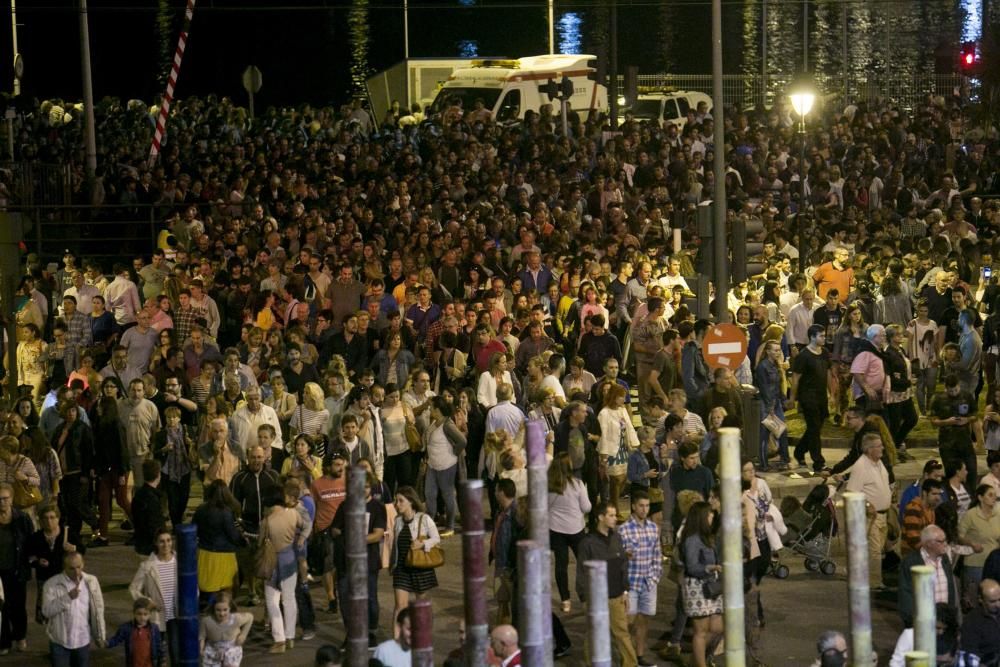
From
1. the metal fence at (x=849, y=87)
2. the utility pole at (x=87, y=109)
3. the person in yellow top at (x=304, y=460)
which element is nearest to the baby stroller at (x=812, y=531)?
the person in yellow top at (x=304, y=460)

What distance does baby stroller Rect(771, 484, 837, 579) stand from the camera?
16828 millimetres

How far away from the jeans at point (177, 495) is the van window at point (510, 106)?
20538mm

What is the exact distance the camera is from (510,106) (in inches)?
1505

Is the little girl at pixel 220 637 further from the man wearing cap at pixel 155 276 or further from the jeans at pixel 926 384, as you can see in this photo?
the jeans at pixel 926 384

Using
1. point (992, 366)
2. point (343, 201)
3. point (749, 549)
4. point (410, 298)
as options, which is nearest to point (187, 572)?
point (749, 549)

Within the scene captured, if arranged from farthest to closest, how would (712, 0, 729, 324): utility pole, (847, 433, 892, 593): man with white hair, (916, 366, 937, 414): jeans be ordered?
(916, 366, 937, 414): jeans
(712, 0, 729, 324): utility pole
(847, 433, 892, 593): man with white hair

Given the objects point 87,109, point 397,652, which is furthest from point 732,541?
point 87,109

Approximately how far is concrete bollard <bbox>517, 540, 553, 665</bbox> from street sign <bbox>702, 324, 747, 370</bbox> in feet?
30.9

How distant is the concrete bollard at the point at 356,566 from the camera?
33.1ft

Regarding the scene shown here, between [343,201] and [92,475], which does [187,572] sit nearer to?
[92,475]

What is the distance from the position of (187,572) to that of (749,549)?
5.31 meters

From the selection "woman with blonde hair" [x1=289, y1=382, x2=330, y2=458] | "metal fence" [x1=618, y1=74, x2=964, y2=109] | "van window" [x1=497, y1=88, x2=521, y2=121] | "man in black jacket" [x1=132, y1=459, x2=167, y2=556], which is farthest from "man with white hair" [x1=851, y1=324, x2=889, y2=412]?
"metal fence" [x1=618, y1=74, x2=964, y2=109]

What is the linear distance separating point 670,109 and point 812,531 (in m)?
23.6

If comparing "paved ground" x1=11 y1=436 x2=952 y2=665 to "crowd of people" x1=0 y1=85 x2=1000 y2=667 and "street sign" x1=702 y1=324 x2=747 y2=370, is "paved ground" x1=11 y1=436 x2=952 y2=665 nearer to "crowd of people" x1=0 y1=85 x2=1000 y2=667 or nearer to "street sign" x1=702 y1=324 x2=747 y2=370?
"crowd of people" x1=0 y1=85 x2=1000 y2=667
